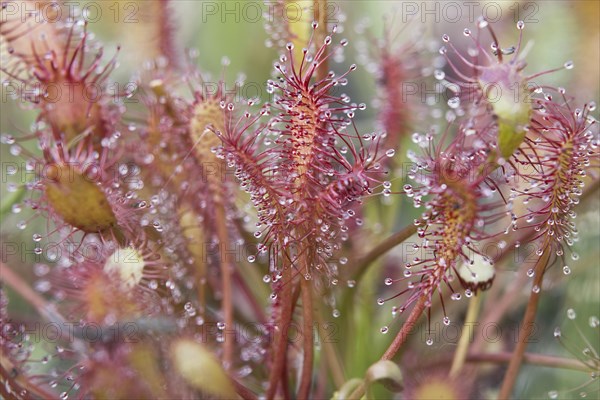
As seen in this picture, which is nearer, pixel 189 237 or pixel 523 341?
pixel 523 341

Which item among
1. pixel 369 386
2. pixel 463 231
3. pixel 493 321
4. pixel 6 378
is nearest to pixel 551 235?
pixel 463 231

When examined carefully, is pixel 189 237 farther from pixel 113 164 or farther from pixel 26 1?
pixel 26 1

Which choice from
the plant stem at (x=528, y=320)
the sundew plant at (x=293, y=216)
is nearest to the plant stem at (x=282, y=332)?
the sundew plant at (x=293, y=216)

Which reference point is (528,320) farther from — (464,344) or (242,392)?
(242,392)

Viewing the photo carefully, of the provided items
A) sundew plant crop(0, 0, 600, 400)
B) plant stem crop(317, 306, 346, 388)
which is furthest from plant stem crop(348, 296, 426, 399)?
plant stem crop(317, 306, 346, 388)

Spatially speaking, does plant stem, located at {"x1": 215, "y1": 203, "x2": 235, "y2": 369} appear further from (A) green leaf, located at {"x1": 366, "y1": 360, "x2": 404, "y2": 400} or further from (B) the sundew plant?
(A) green leaf, located at {"x1": 366, "y1": 360, "x2": 404, "y2": 400}

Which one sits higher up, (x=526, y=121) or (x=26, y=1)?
(x=26, y=1)
